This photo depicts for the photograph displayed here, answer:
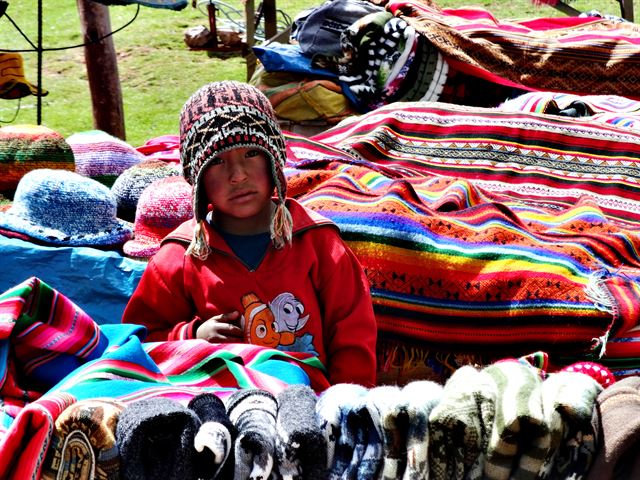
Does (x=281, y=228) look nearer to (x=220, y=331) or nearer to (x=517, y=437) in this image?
(x=220, y=331)

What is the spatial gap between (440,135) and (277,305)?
6.22 feet

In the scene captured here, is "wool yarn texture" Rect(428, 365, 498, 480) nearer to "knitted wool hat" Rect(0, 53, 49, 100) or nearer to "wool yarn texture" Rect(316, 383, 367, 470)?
"wool yarn texture" Rect(316, 383, 367, 470)

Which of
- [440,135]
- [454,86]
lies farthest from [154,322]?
[454,86]

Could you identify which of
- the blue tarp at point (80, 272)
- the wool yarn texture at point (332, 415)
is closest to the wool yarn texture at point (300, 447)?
the wool yarn texture at point (332, 415)

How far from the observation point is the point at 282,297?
206cm

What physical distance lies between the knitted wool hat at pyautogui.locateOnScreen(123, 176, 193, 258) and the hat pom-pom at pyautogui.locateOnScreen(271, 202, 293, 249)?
847mm

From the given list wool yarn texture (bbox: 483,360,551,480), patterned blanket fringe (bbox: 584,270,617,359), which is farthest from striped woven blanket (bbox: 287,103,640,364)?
wool yarn texture (bbox: 483,360,551,480)

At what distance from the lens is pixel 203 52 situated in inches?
393

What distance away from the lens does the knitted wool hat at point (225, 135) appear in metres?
2.00

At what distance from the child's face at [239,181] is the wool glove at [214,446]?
0.89m

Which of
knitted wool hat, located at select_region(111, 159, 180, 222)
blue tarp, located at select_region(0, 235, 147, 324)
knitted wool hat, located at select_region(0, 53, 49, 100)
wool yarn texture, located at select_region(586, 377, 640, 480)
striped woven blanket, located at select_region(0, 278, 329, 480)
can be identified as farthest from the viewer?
knitted wool hat, located at select_region(0, 53, 49, 100)

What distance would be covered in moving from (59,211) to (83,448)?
1.79 m

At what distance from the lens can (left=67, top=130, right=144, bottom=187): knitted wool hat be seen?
343cm

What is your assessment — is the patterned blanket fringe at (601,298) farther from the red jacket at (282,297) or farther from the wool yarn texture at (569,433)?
the wool yarn texture at (569,433)
